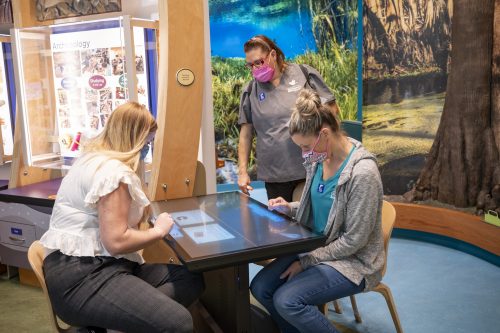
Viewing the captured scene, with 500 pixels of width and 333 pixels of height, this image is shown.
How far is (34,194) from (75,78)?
0.85 metres

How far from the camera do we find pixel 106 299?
195 cm

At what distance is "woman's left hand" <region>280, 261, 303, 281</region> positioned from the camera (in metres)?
2.30

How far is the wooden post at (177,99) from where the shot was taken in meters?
2.90

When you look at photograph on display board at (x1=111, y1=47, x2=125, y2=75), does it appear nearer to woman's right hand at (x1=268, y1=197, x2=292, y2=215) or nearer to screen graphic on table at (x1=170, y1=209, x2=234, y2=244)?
screen graphic on table at (x1=170, y1=209, x2=234, y2=244)

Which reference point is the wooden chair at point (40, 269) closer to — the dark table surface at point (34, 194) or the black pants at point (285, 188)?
the dark table surface at point (34, 194)

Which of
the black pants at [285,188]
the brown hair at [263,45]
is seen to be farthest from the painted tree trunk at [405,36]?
the black pants at [285,188]

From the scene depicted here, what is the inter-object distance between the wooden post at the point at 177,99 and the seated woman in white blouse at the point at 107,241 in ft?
2.48

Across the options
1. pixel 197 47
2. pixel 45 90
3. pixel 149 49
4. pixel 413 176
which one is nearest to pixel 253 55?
pixel 197 47

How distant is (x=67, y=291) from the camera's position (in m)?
1.97

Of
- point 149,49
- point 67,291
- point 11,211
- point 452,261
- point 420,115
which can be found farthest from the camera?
point 420,115

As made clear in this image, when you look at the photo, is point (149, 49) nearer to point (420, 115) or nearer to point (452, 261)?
point (420, 115)

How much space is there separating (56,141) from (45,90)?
37 centimetres

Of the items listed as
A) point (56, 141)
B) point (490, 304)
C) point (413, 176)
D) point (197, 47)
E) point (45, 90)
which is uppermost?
point (197, 47)

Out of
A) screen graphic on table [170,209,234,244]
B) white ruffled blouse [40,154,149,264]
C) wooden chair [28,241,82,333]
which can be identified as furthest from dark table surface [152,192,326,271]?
wooden chair [28,241,82,333]
